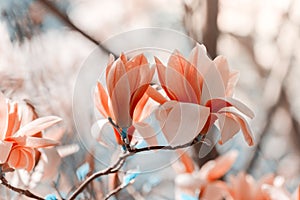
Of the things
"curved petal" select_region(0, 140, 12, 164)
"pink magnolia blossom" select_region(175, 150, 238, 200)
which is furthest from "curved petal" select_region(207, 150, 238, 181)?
"curved petal" select_region(0, 140, 12, 164)

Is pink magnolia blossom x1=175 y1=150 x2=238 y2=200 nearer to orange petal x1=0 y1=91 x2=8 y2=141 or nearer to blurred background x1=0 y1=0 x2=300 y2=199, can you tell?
blurred background x1=0 y1=0 x2=300 y2=199

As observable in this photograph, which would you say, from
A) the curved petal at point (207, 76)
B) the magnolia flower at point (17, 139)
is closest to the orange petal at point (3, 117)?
the magnolia flower at point (17, 139)

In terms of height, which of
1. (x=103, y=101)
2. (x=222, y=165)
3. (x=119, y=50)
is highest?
(x=103, y=101)

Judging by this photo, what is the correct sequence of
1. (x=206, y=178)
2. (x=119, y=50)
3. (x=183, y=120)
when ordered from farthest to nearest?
(x=119, y=50) → (x=206, y=178) → (x=183, y=120)

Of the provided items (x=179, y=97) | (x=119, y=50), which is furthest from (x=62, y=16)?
(x=179, y=97)

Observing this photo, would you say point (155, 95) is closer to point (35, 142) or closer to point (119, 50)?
point (35, 142)
